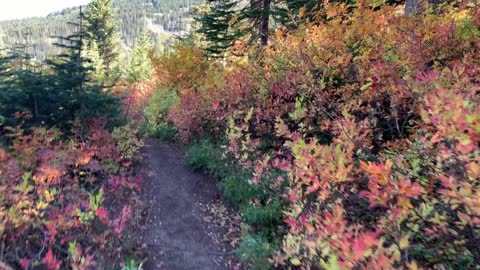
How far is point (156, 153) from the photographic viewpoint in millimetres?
11266

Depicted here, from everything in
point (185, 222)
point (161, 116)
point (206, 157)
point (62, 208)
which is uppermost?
point (62, 208)

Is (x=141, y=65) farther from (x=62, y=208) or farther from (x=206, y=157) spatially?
(x=62, y=208)

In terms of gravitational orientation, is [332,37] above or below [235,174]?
above

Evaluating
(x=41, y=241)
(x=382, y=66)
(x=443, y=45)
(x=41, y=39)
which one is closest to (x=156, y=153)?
(x=41, y=241)

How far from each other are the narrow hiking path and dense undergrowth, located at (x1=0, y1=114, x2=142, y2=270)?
0.44 m

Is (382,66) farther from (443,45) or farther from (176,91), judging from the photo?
(176,91)

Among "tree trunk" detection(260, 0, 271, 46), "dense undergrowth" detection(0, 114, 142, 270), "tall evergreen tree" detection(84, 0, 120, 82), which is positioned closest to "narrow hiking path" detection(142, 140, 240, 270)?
"dense undergrowth" detection(0, 114, 142, 270)

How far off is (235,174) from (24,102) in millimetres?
6333

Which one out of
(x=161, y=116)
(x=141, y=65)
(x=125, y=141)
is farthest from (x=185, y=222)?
(x=141, y=65)

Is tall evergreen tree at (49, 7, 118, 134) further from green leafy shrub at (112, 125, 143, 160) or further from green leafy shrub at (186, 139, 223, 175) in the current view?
green leafy shrub at (186, 139, 223, 175)

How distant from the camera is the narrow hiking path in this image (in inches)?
205

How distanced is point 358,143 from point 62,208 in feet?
16.0

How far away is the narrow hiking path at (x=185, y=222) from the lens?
17.1ft

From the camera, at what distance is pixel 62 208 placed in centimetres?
500
